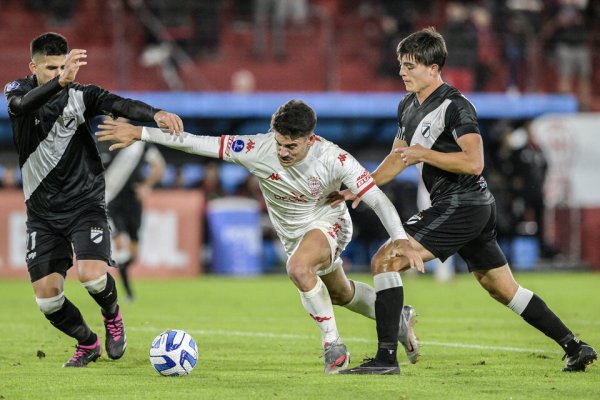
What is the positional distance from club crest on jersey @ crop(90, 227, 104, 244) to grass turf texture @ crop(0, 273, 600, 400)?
0.91 m

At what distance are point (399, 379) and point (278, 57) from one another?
1563 centimetres

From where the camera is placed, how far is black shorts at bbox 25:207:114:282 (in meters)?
8.16

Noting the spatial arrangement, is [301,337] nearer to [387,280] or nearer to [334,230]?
[334,230]

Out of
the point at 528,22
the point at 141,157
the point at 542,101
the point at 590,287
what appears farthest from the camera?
the point at 528,22

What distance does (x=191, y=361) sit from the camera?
24.4ft

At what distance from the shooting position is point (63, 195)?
8258 mm

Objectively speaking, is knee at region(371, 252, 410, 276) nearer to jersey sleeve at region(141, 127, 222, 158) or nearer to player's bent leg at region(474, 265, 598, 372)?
player's bent leg at region(474, 265, 598, 372)

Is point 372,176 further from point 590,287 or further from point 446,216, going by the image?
point 590,287

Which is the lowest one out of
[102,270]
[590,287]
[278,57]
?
[590,287]

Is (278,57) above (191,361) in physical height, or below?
above

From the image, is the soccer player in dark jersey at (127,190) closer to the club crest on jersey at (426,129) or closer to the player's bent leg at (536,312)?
the club crest on jersey at (426,129)

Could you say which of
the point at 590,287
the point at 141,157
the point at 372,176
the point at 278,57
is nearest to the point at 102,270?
the point at 372,176

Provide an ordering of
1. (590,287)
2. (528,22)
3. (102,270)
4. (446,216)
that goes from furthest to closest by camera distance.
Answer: (528,22)
(590,287)
(102,270)
(446,216)

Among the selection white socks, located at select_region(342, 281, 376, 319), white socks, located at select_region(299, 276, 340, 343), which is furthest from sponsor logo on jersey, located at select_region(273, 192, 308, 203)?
white socks, located at select_region(342, 281, 376, 319)
